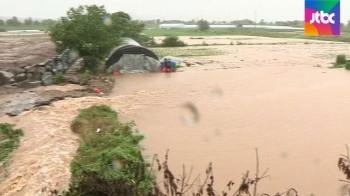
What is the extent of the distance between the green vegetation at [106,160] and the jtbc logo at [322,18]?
438 centimetres

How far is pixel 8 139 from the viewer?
8594mm

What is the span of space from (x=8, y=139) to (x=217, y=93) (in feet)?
25.2

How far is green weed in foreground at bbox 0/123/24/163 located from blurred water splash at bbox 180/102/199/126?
3981mm

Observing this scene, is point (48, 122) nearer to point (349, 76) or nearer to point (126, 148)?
point (126, 148)

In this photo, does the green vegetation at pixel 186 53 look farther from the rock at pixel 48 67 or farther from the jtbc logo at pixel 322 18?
the jtbc logo at pixel 322 18

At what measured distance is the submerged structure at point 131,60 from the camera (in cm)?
1861

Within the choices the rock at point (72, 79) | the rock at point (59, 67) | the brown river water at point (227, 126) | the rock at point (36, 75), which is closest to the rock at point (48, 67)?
the rock at point (36, 75)

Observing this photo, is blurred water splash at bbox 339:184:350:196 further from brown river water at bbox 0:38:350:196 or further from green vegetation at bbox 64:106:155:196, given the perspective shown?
green vegetation at bbox 64:106:155:196

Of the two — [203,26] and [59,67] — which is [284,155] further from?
[203,26]

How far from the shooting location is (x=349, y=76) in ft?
58.6

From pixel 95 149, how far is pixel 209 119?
13.8ft

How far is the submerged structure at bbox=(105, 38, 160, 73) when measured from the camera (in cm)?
1861

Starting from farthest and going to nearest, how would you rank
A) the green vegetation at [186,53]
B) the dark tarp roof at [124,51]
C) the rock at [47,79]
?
1. the green vegetation at [186,53]
2. the dark tarp roof at [124,51]
3. the rock at [47,79]

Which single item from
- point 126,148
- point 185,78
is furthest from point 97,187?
point 185,78
